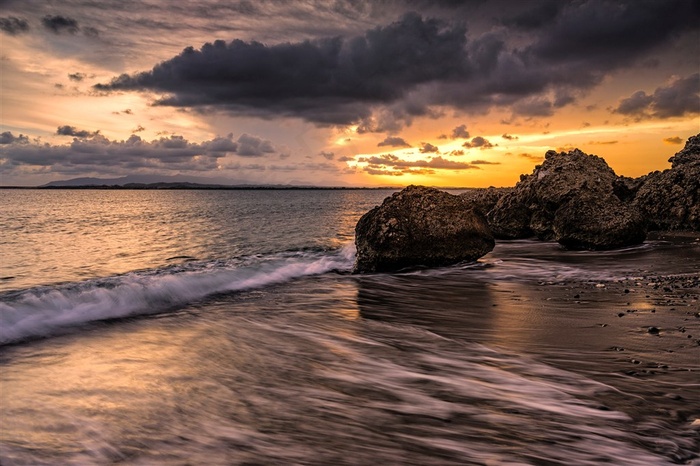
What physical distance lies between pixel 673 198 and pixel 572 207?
5.53m

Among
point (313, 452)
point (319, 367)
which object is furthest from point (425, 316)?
point (313, 452)

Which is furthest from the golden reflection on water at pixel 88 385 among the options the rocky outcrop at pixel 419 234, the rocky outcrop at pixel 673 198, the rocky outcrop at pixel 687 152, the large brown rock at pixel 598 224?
the rocky outcrop at pixel 687 152

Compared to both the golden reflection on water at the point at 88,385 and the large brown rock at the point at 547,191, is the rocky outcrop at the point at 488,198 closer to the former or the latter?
the large brown rock at the point at 547,191

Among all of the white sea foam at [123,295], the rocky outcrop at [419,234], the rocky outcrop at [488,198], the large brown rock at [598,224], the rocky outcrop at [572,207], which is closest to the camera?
the white sea foam at [123,295]

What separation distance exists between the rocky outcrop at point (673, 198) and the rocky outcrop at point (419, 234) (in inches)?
381

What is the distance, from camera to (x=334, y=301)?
10.1 meters

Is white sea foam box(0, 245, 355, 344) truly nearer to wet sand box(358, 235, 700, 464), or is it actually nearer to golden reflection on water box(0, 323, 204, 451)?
golden reflection on water box(0, 323, 204, 451)

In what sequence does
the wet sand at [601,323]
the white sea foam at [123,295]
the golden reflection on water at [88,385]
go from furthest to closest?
the white sea foam at [123,295]
the wet sand at [601,323]
the golden reflection on water at [88,385]

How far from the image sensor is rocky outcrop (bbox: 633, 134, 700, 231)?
18.1 metres

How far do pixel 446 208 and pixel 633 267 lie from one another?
16.2 ft

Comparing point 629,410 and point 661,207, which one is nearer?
point 629,410

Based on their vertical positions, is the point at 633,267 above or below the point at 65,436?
above

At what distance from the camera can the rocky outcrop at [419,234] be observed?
1338 cm

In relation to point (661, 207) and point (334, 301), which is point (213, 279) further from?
point (661, 207)
